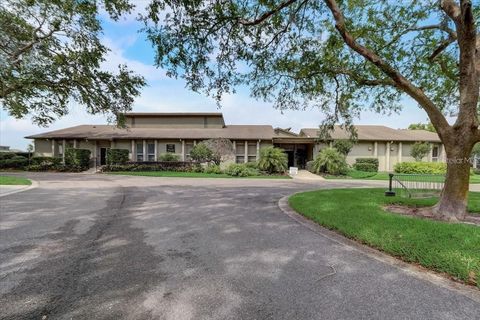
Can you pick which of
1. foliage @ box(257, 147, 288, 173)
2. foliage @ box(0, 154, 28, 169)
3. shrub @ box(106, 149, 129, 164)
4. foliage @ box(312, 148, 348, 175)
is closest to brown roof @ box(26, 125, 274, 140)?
shrub @ box(106, 149, 129, 164)

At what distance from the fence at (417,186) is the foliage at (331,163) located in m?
8.64

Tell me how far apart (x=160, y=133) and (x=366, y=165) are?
20.6 m

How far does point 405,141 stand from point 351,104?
20.3 meters

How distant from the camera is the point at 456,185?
6457mm

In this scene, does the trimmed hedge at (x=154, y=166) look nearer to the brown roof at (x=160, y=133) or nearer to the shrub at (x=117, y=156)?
the shrub at (x=117, y=156)

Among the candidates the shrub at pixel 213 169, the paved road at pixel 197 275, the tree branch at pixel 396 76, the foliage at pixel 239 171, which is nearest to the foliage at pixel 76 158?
the shrub at pixel 213 169

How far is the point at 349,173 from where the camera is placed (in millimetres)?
23844

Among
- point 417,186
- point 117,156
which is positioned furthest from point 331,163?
point 117,156

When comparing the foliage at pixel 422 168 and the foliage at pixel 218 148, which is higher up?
the foliage at pixel 218 148

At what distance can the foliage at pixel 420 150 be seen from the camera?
25109 millimetres

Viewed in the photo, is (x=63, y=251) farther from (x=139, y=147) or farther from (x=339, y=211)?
(x=139, y=147)

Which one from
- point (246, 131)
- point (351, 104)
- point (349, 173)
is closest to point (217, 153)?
point (246, 131)

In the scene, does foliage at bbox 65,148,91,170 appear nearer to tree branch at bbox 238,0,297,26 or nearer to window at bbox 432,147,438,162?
tree branch at bbox 238,0,297,26

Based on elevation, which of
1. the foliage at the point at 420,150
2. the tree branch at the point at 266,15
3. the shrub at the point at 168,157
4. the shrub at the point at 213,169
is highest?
the tree branch at the point at 266,15
